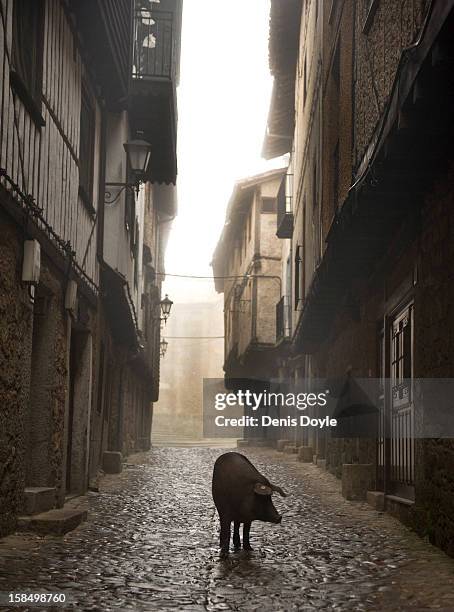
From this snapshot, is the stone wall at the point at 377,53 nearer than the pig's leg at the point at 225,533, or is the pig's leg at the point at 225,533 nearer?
the pig's leg at the point at 225,533

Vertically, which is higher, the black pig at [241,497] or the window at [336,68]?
the window at [336,68]

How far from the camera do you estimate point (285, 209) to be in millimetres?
26406

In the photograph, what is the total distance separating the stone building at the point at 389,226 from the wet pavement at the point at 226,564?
635 mm

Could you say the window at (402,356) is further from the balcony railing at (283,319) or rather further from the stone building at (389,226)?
the balcony railing at (283,319)

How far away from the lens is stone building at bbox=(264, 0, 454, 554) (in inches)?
277

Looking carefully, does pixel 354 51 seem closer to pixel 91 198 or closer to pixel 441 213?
pixel 91 198

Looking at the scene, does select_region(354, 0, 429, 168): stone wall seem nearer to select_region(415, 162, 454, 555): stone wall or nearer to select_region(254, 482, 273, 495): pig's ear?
select_region(415, 162, 454, 555): stone wall

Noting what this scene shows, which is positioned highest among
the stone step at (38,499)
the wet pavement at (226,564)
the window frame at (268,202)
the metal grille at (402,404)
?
the window frame at (268,202)

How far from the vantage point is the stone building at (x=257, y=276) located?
32594 mm

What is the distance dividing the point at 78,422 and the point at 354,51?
234 inches

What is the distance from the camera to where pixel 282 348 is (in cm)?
2828

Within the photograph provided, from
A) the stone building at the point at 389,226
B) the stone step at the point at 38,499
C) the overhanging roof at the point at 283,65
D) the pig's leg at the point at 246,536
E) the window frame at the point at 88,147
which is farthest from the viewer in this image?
the overhanging roof at the point at 283,65

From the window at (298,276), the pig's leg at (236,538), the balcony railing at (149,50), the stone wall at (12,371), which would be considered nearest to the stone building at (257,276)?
the window at (298,276)

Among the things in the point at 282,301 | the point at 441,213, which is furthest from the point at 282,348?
the point at 441,213
